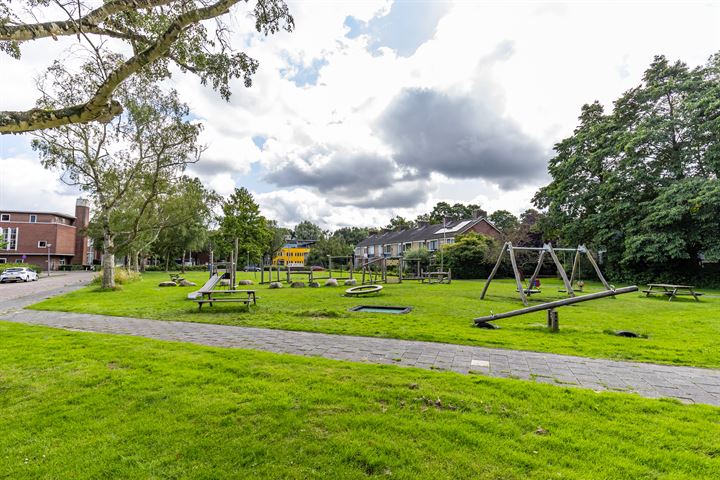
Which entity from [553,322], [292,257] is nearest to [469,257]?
[292,257]

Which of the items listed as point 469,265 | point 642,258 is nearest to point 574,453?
point 642,258

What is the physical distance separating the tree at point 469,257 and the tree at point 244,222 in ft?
64.6

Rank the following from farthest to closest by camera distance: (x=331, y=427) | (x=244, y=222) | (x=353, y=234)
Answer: (x=353, y=234) → (x=244, y=222) → (x=331, y=427)

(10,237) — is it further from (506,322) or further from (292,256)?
(506,322)

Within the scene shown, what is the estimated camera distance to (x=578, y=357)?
6719 mm

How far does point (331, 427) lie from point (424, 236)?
56927 mm

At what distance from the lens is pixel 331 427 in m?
3.68

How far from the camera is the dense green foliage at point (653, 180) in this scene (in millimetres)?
24391

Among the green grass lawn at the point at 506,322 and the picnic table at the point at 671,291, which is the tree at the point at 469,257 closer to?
the picnic table at the point at 671,291

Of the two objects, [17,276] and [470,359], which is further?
[17,276]

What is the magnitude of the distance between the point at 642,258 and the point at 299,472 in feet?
109

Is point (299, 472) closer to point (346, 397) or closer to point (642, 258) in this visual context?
point (346, 397)

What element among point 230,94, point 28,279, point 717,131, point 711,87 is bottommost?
point 28,279

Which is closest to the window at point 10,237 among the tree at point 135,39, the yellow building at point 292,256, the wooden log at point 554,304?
the yellow building at point 292,256
